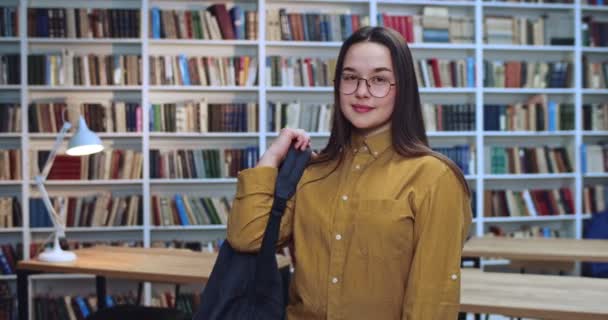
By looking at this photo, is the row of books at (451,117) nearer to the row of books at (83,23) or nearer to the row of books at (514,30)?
the row of books at (514,30)

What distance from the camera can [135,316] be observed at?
10.4ft

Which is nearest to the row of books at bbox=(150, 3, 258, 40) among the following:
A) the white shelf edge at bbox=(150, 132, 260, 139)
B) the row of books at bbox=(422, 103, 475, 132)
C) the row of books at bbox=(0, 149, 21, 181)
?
the white shelf edge at bbox=(150, 132, 260, 139)

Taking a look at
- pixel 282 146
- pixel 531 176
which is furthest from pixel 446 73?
pixel 282 146

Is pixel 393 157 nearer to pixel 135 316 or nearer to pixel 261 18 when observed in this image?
pixel 135 316

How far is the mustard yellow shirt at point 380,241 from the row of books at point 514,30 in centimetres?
460

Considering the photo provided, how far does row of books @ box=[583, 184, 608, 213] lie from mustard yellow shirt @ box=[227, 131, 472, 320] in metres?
4.88

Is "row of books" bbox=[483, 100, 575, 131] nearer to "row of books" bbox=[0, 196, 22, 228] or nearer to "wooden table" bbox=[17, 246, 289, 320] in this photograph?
"wooden table" bbox=[17, 246, 289, 320]

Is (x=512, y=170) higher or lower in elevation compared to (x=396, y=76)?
lower

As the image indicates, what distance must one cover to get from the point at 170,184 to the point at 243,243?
415 centimetres

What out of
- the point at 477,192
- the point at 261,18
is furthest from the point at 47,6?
the point at 477,192

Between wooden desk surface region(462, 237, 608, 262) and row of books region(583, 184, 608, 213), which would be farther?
row of books region(583, 184, 608, 213)

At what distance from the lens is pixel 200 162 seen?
5516mm

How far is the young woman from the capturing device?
1481mm

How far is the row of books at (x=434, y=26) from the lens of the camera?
18.7 ft
